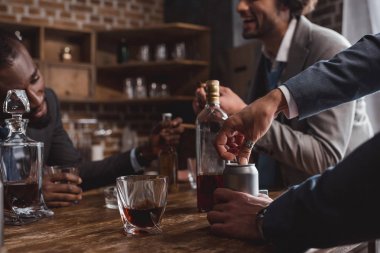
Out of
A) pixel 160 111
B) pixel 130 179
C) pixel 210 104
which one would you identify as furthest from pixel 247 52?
pixel 130 179

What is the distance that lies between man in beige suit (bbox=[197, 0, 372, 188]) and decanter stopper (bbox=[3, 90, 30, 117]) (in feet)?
1.64

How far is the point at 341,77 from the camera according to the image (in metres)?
1.06

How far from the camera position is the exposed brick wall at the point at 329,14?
9.46 ft

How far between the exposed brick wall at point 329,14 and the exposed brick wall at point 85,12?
199 cm

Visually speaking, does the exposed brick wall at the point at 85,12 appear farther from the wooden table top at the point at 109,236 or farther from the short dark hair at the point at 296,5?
the wooden table top at the point at 109,236

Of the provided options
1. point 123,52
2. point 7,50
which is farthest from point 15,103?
point 123,52

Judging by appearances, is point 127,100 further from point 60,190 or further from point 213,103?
point 213,103

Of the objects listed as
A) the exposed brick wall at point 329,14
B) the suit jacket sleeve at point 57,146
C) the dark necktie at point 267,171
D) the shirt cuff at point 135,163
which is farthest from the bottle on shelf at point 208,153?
the exposed brick wall at point 329,14

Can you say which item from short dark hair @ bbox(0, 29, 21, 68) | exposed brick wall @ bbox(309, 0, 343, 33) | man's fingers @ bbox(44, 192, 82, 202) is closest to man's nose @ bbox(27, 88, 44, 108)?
short dark hair @ bbox(0, 29, 21, 68)

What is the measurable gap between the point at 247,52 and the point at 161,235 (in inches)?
113

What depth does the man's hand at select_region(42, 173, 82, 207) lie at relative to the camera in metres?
1.21

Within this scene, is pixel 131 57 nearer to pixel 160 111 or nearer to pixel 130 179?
pixel 160 111

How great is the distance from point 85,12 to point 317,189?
13.0ft

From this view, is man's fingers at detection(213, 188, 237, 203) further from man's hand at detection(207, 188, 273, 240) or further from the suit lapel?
the suit lapel
